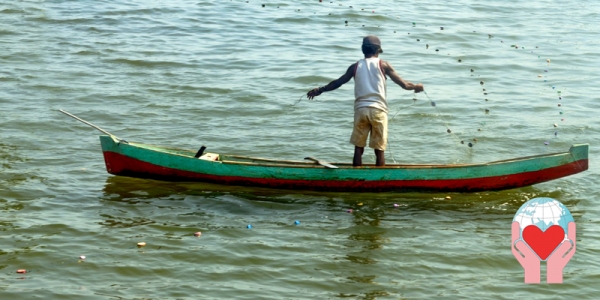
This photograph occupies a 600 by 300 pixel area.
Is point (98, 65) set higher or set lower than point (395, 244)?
higher

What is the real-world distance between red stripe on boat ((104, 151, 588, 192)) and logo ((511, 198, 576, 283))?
1.01 metres

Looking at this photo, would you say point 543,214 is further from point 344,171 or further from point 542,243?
point 344,171

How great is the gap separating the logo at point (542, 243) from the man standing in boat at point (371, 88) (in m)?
1.74

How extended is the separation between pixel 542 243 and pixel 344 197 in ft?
8.44

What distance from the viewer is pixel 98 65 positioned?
15281mm

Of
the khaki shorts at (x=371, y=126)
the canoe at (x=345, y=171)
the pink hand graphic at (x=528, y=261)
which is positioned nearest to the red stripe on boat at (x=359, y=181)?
the canoe at (x=345, y=171)

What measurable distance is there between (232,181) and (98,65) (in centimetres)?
684

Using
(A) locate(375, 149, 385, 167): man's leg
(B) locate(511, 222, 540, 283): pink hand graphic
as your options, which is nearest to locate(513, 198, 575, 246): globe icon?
(B) locate(511, 222, 540, 283): pink hand graphic

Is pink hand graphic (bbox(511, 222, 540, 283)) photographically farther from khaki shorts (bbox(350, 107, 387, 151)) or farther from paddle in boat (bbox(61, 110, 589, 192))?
khaki shorts (bbox(350, 107, 387, 151))

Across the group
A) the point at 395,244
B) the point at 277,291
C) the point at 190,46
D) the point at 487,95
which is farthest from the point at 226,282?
the point at 190,46

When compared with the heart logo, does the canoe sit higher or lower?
higher

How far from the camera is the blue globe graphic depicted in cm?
750

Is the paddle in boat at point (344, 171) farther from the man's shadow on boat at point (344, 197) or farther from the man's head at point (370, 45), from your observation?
the man's head at point (370, 45)

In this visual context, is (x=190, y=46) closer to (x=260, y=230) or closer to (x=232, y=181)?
(x=232, y=181)
